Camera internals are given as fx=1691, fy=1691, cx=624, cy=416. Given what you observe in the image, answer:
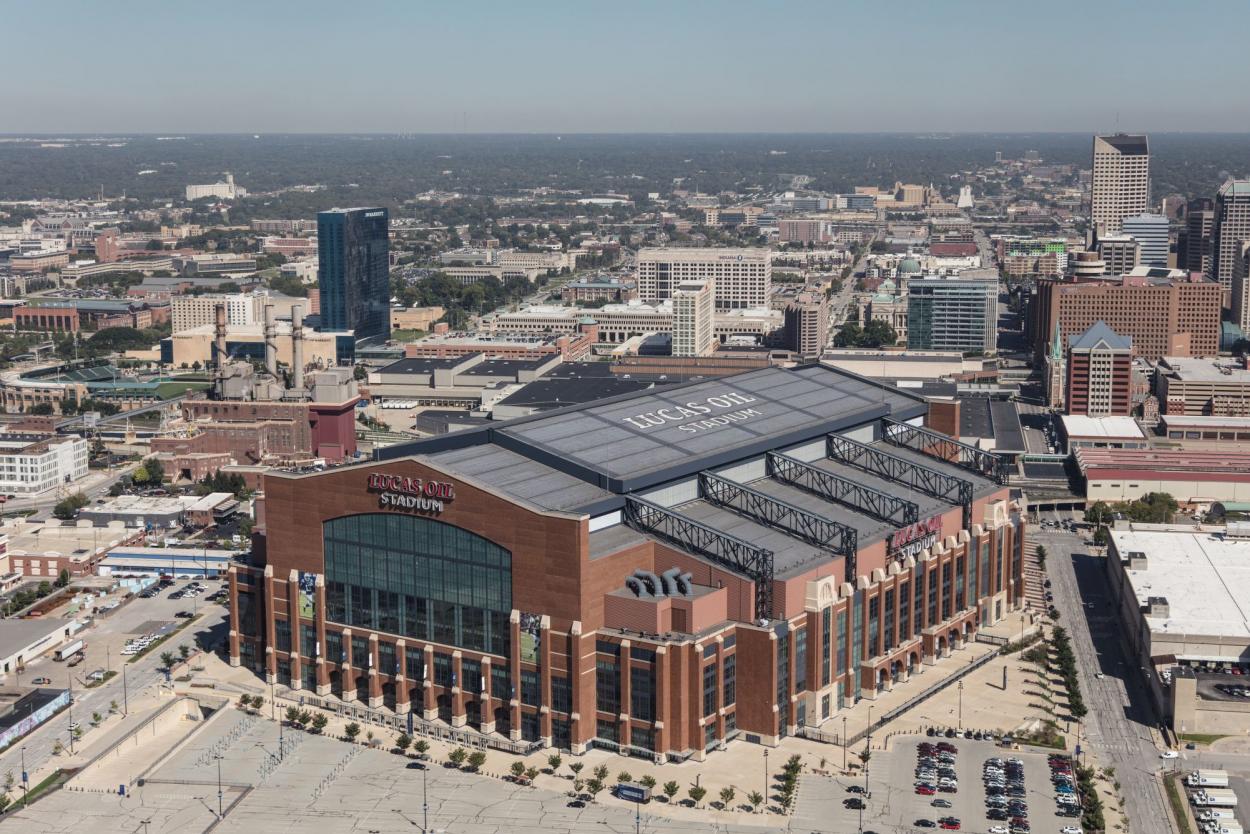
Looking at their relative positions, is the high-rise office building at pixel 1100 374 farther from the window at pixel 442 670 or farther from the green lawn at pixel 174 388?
the window at pixel 442 670

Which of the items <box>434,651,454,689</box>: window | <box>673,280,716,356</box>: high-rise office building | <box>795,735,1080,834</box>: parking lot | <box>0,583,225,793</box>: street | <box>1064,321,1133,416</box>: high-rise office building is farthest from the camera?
<box>673,280,716,356</box>: high-rise office building

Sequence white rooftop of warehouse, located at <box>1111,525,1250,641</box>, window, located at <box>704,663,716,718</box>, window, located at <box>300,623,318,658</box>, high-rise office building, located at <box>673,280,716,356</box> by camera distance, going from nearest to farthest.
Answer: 1. window, located at <box>704,663,716,718</box>
2. window, located at <box>300,623,318,658</box>
3. white rooftop of warehouse, located at <box>1111,525,1250,641</box>
4. high-rise office building, located at <box>673,280,716,356</box>

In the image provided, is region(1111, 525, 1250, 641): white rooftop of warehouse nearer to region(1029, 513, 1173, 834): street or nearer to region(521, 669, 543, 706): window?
region(1029, 513, 1173, 834): street

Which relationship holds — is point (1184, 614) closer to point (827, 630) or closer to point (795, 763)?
point (827, 630)

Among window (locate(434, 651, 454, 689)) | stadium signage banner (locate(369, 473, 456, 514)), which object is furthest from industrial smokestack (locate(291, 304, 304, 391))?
window (locate(434, 651, 454, 689))

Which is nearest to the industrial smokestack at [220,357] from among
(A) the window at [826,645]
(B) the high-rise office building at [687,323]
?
(B) the high-rise office building at [687,323]

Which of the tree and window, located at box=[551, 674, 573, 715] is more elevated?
window, located at box=[551, 674, 573, 715]
